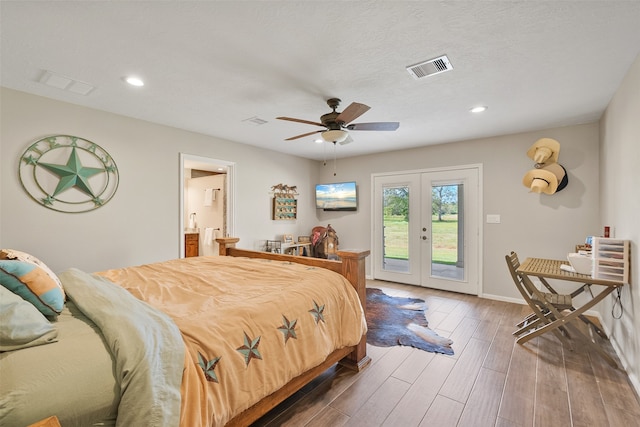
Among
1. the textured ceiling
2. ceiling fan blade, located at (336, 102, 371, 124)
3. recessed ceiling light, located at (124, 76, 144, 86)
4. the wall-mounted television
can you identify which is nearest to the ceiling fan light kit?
ceiling fan blade, located at (336, 102, 371, 124)

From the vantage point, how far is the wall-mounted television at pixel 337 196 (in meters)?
5.56

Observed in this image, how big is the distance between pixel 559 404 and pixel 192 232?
5867 millimetres

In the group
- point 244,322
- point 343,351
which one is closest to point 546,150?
point 343,351

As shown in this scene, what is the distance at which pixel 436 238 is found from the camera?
4.72 metres

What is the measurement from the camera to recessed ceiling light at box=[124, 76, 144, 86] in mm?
2396

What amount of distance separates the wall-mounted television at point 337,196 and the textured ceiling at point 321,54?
2446 millimetres

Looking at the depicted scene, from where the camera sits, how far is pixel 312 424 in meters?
1.72

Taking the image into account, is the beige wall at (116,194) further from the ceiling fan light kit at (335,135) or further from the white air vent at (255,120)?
the ceiling fan light kit at (335,135)

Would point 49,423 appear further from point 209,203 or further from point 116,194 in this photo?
point 209,203

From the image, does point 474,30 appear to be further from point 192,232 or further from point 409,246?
point 192,232

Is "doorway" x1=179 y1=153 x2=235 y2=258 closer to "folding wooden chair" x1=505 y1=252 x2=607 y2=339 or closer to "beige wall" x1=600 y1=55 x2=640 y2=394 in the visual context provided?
"folding wooden chair" x1=505 y1=252 x2=607 y2=339

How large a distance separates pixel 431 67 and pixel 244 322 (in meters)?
2.27

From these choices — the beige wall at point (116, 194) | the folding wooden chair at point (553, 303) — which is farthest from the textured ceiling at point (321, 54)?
the folding wooden chair at point (553, 303)

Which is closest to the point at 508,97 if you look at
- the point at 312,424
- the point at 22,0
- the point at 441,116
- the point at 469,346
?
the point at 441,116
